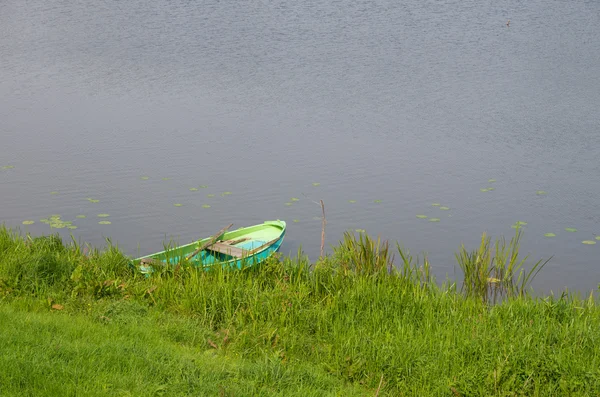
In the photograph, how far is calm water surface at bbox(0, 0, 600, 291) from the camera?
1115cm

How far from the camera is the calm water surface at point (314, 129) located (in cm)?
1115

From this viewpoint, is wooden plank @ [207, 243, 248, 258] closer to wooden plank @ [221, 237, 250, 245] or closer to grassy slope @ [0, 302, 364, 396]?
wooden plank @ [221, 237, 250, 245]

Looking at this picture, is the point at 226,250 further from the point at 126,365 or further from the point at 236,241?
the point at 126,365

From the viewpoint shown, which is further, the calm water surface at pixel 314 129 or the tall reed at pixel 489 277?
the calm water surface at pixel 314 129

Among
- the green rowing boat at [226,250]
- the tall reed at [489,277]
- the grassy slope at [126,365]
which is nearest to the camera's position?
the grassy slope at [126,365]

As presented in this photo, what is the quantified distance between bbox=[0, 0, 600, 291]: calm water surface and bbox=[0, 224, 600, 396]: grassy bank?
255cm

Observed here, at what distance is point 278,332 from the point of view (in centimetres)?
639

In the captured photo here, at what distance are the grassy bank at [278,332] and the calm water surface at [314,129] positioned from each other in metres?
2.55

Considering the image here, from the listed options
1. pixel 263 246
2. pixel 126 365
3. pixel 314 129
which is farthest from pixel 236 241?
pixel 314 129

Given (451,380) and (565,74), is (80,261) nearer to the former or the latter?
(451,380)

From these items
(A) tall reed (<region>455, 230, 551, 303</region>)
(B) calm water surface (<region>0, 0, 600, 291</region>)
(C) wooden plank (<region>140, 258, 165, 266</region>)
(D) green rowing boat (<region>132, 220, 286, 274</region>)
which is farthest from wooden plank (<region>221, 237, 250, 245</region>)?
(A) tall reed (<region>455, 230, 551, 303</region>)

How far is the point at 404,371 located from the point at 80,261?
3779mm

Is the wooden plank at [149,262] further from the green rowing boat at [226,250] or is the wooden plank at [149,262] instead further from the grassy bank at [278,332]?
the grassy bank at [278,332]

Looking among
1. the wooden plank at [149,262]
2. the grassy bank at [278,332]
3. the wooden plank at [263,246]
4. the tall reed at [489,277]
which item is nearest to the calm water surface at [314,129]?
the tall reed at [489,277]
